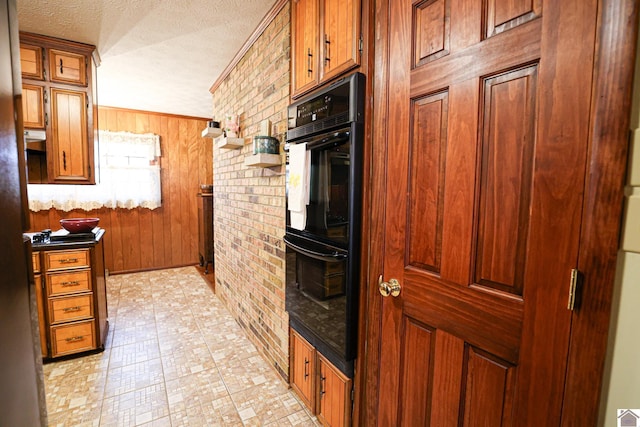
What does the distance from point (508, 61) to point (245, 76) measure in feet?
7.42

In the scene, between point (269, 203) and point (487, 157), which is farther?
point (269, 203)

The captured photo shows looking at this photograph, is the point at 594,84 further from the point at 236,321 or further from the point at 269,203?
the point at 236,321

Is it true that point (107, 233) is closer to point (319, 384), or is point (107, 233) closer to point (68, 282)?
point (68, 282)

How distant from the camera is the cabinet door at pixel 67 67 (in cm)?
248

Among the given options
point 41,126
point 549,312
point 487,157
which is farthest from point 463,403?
point 41,126

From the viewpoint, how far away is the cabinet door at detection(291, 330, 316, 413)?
1.71 m

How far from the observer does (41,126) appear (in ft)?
8.07

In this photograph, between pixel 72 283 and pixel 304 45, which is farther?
pixel 72 283

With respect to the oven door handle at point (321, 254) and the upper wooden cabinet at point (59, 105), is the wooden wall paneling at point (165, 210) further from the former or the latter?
the oven door handle at point (321, 254)

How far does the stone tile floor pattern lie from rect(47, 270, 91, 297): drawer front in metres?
0.56

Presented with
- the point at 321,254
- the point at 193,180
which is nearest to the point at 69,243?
the point at 321,254

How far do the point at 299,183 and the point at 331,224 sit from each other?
0.34 metres

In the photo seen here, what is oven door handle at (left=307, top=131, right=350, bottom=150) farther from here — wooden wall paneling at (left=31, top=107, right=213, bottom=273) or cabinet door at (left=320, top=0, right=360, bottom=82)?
wooden wall paneling at (left=31, top=107, right=213, bottom=273)

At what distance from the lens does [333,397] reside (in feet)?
4.99
